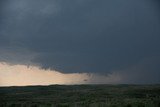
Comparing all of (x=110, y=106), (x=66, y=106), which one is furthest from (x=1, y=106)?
(x=110, y=106)

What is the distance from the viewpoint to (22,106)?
7788 cm

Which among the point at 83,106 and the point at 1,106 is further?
the point at 1,106

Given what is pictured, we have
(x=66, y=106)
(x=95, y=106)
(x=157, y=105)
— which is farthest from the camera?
(x=66, y=106)

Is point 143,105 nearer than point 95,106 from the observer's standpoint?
Yes

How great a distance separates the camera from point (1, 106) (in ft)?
255

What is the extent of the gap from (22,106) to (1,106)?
488 cm

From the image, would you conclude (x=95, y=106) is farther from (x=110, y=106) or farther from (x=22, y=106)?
(x=22, y=106)

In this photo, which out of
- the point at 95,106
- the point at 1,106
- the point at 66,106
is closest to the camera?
the point at 95,106

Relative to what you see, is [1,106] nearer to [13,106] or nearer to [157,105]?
[13,106]

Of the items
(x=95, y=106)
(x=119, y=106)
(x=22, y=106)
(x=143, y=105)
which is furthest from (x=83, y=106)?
(x=22, y=106)

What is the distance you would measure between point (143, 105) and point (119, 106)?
4398 millimetres

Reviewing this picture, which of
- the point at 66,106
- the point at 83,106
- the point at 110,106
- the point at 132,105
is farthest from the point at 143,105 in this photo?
the point at 66,106

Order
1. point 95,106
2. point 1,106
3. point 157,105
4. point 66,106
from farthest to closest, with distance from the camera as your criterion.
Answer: point 1,106 < point 66,106 < point 95,106 < point 157,105

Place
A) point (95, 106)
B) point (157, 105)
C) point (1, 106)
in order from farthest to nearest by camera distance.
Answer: point (1, 106) → point (95, 106) → point (157, 105)
